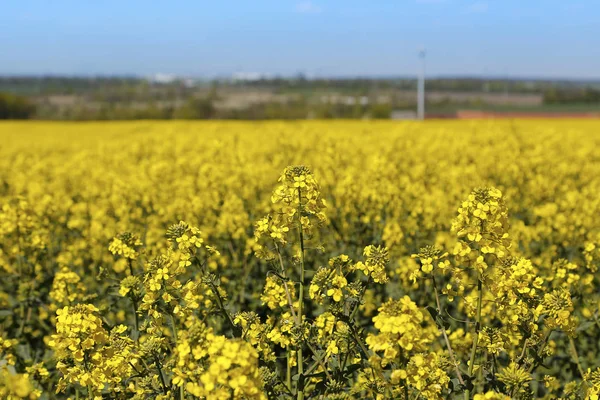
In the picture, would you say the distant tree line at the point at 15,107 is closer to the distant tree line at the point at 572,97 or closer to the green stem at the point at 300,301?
the distant tree line at the point at 572,97

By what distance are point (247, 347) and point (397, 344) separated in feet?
1.75

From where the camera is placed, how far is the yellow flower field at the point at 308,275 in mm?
2346

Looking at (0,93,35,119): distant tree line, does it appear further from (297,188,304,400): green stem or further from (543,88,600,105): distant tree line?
(297,188,304,400): green stem

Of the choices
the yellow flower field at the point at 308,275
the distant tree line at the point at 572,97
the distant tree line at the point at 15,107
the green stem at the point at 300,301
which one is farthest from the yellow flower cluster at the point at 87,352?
the distant tree line at the point at 15,107

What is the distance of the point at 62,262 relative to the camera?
5.00m

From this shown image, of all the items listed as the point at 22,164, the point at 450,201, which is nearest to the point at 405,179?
the point at 450,201

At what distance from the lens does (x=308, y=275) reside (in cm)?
522

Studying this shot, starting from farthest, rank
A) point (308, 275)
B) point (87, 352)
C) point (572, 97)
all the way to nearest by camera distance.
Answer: point (572, 97)
point (308, 275)
point (87, 352)

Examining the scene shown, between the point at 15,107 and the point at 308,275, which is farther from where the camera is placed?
the point at 15,107

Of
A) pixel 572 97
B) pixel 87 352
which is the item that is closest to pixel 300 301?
pixel 87 352

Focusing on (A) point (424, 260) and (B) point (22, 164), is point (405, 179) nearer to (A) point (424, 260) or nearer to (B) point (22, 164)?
(A) point (424, 260)

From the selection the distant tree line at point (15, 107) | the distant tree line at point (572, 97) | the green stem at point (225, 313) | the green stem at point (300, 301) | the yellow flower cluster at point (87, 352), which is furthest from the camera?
the distant tree line at point (15, 107)

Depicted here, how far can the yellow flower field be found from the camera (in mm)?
2346

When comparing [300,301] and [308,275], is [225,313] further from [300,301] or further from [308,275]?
[308,275]
